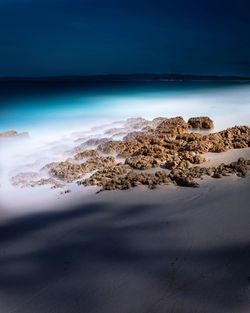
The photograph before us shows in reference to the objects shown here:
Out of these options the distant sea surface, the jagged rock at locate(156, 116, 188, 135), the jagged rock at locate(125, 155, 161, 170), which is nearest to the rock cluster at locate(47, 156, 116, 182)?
the jagged rock at locate(125, 155, 161, 170)

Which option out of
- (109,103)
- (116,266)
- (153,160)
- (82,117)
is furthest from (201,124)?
(109,103)

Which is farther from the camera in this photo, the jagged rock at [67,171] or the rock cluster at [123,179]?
the jagged rock at [67,171]

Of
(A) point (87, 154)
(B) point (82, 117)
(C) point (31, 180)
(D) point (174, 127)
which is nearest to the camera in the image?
(C) point (31, 180)

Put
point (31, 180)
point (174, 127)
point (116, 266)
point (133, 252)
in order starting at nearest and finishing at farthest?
1. point (116, 266)
2. point (133, 252)
3. point (31, 180)
4. point (174, 127)

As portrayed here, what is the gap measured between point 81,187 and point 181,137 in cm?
200

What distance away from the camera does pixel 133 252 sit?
10.9 ft

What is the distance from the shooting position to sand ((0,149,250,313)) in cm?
275

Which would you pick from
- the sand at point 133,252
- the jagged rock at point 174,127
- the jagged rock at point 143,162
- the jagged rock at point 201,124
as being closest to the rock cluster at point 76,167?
the jagged rock at point 143,162

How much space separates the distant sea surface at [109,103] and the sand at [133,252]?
12.2 feet

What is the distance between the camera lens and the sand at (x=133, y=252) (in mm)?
2752

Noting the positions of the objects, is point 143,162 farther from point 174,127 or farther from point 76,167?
point 174,127

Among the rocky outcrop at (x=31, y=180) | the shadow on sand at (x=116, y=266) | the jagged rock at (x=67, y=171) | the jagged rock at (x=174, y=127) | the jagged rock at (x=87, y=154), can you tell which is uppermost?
the jagged rock at (x=174, y=127)

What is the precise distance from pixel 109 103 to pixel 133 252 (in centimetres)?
815

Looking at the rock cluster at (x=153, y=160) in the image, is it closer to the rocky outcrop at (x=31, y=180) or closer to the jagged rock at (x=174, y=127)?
the jagged rock at (x=174, y=127)
